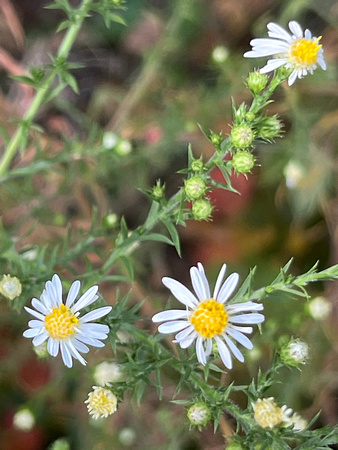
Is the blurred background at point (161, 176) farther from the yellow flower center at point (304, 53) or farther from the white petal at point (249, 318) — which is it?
the yellow flower center at point (304, 53)

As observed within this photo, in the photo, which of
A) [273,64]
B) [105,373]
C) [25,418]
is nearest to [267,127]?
[273,64]

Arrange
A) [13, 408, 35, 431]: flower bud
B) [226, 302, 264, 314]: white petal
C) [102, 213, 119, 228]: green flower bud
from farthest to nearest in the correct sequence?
[13, 408, 35, 431]: flower bud → [102, 213, 119, 228]: green flower bud → [226, 302, 264, 314]: white petal

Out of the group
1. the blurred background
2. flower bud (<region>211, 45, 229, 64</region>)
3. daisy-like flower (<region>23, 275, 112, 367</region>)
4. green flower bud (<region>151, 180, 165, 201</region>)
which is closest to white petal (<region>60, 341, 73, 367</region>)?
daisy-like flower (<region>23, 275, 112, 367</region>)

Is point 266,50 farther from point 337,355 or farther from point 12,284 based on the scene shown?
point 337,355

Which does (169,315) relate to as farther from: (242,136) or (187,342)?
(242,136)

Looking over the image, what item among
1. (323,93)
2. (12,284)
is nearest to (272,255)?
(323,93)

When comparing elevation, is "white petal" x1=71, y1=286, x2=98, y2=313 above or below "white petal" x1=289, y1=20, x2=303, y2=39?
below

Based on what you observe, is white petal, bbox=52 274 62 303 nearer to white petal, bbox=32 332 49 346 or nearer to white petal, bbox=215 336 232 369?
white petal, bbox=32 332 49 346
